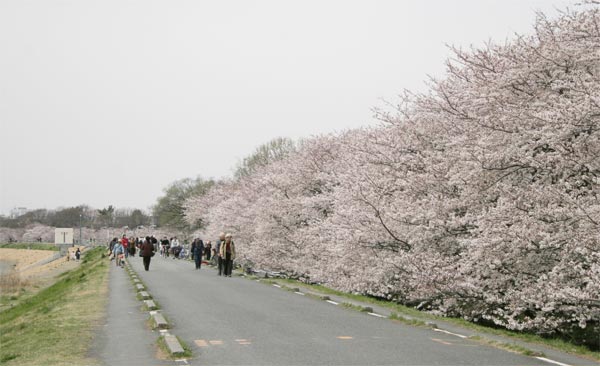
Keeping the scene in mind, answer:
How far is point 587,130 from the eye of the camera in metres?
11.8

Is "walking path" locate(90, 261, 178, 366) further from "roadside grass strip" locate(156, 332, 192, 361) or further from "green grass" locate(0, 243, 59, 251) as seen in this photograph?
"green grass" locate(0, 243, 59, 251)

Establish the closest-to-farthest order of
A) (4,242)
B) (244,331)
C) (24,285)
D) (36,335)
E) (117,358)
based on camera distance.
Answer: (117,358), (244,331), (36,335), (24,285), (4,242)

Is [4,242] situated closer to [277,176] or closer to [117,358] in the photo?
[277,176]

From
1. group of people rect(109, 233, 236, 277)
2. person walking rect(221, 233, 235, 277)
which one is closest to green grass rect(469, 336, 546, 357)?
person walking rect(221, 233, 235, 277)

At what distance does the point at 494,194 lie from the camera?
1473 cm

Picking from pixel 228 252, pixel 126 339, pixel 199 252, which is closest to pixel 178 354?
pixel 126 339

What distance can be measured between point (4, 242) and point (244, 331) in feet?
615

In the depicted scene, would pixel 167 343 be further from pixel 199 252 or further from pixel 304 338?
pixel 199 252

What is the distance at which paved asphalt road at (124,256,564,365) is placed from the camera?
869 centimetres

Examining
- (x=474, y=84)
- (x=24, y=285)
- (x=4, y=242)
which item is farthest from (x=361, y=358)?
(x=4, y=242)

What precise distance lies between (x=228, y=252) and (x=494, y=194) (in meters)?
15.4

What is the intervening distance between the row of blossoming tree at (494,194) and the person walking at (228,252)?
5600 millimetres

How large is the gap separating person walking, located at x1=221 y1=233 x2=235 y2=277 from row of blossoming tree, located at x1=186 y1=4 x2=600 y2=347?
560 centimetres

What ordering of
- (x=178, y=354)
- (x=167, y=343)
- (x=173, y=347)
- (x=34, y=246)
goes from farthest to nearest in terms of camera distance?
(x=34, y=246) → (x=167, y=343) → (x=173, y=347) → (x=178, y=354)
